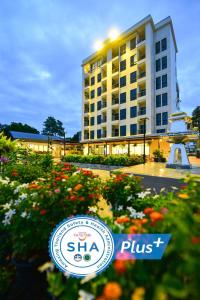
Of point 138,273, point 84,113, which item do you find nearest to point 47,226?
point 138,273

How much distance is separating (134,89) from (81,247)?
3050 cm

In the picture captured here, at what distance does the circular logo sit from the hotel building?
2276 centimetres

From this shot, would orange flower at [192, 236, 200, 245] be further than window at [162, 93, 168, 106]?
No

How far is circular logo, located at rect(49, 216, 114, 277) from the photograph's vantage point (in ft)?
4.88

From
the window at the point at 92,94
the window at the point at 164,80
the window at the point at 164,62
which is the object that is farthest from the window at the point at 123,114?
the window at the point at 92,94

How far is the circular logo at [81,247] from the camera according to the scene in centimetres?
149

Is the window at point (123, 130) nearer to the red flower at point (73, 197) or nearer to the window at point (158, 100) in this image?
the window at point (158, 100)

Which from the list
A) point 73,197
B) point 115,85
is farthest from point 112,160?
point 115,85

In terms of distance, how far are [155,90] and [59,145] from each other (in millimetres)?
27068

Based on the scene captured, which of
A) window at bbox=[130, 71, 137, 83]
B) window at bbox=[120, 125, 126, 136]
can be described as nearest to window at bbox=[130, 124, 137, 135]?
window at bbox=[120, 125, 126, 136]

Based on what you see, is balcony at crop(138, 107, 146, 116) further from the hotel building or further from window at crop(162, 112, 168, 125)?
window at crop(162, 112, 168, 125)

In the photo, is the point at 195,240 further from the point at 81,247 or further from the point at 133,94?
the point at 133,94

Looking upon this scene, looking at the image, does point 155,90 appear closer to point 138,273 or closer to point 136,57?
point 136,57

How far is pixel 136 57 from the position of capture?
29.2m
